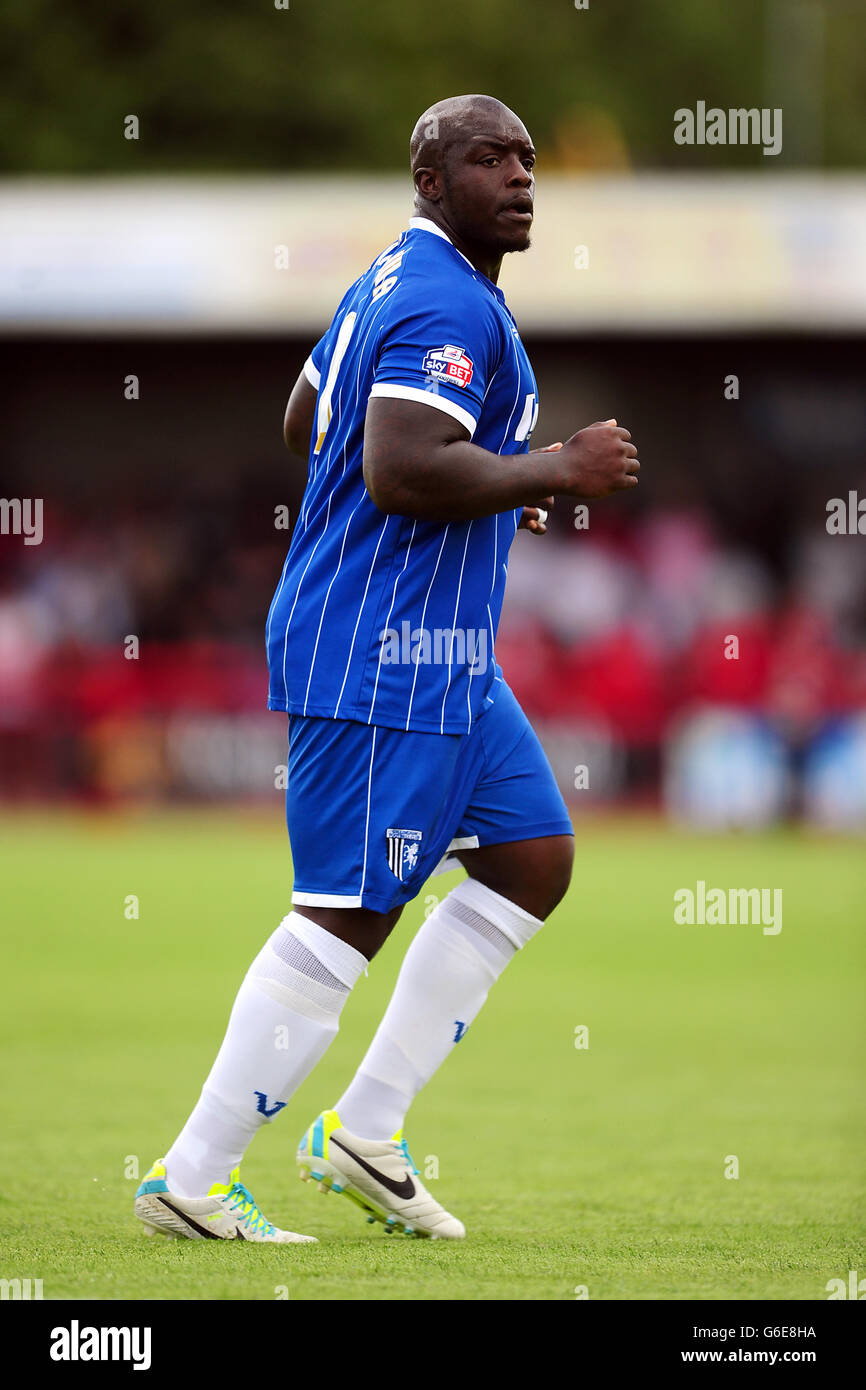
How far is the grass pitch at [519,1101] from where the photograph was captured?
14.0 feet

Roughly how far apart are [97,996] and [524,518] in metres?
4.66

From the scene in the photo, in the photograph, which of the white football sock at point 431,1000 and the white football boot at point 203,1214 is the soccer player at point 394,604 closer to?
the white football boot at point 203,1214

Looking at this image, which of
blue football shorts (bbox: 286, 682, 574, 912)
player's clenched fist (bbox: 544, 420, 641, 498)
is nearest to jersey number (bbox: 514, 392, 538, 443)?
player's clenched fist (bbox: 544, 420, 641, 498)

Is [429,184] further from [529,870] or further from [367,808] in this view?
[529,870]

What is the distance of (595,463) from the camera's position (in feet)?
14.1

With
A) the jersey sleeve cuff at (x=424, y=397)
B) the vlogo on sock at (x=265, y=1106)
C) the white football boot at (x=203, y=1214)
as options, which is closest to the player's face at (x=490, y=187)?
the jersey sleeve cuff at (x=424, y=397)

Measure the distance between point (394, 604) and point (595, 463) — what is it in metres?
0.54

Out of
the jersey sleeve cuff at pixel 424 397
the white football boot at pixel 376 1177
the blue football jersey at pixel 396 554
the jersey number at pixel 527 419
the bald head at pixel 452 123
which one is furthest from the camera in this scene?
the white football boot at pixel 376 1177

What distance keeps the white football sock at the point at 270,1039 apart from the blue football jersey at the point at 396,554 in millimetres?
538

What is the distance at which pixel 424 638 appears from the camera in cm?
443

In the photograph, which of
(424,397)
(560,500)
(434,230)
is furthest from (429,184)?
(560,500)

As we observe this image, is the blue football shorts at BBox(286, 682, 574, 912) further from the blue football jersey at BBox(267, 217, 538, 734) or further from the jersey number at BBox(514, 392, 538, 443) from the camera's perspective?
the jersey number at BBox(514, 392, 538, 443)

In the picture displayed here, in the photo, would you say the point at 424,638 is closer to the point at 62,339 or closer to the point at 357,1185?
the point at 357,1185
